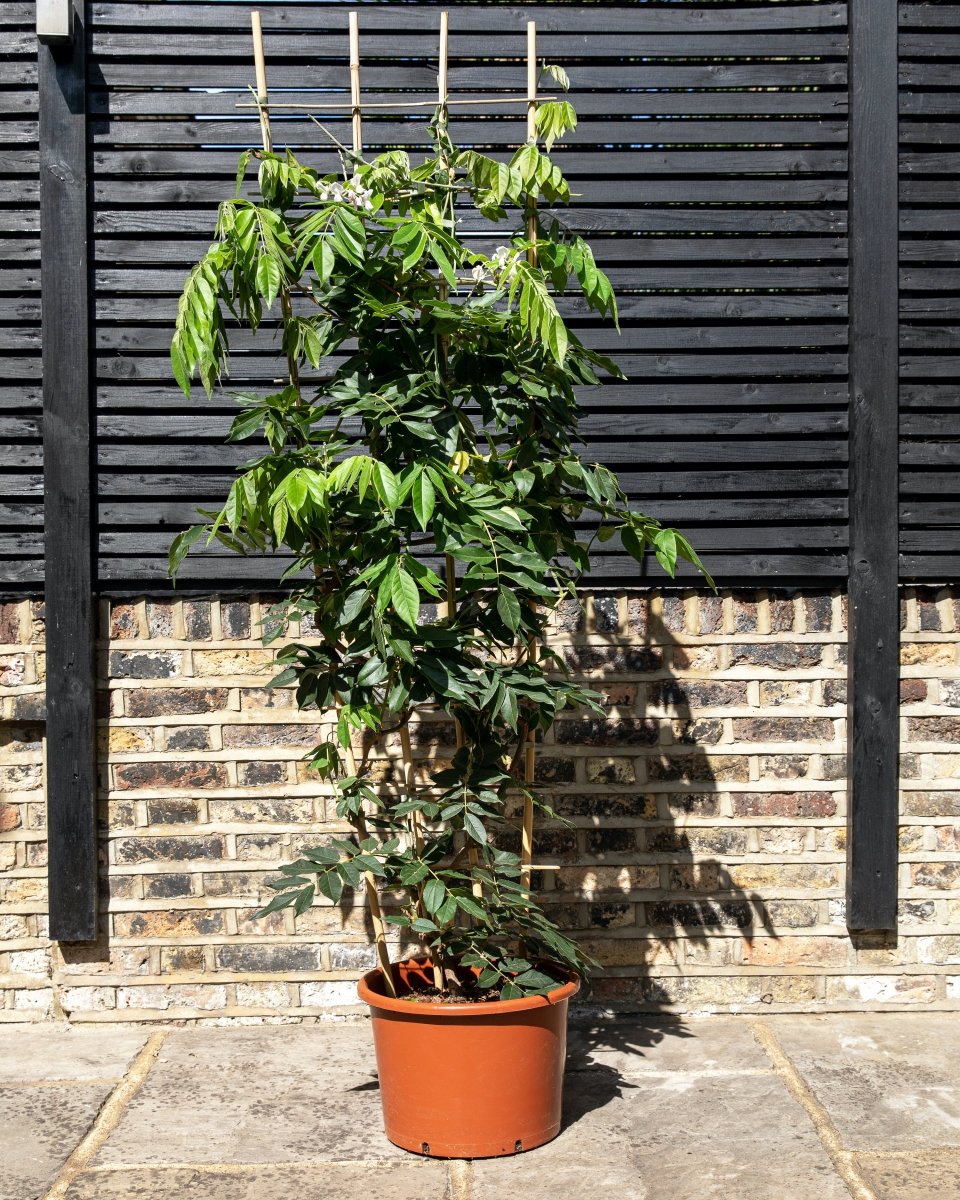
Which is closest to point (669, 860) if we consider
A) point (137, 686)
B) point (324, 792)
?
point (324, 792)

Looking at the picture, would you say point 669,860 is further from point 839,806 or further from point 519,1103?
point 519,1103

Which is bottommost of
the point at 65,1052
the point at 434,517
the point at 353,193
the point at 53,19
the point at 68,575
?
the point at 65,1052

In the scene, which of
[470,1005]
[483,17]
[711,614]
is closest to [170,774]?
[470,1005]

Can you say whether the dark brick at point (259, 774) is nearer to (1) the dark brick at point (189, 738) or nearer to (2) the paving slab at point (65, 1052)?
(1) the dark brick at point (189, 738)

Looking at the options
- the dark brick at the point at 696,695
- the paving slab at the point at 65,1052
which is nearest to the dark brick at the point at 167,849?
the paving slab at the point at 65,1052

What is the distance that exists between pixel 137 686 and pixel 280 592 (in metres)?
0.54

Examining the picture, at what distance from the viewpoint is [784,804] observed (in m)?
4.09

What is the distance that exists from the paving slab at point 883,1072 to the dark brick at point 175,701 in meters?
2.01

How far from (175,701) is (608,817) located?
4.64ft

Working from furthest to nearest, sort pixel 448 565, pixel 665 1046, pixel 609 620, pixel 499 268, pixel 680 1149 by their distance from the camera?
pixel 609 620
pixel 665 1046
pixel 448 565
pixel 680 1149
pixel 499 268

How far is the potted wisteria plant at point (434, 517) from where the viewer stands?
9.41 ft

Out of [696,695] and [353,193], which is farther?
[696,695]

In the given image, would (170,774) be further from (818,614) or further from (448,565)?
(818,614)

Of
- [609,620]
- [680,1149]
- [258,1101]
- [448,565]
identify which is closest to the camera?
[680,1149]
